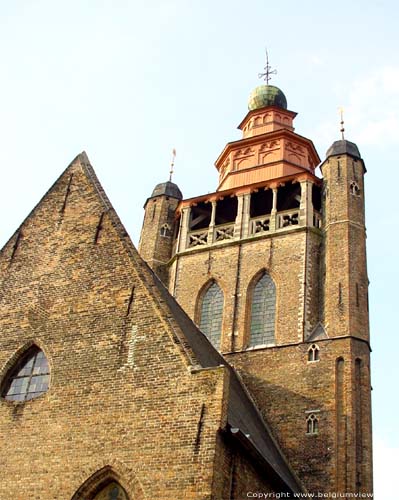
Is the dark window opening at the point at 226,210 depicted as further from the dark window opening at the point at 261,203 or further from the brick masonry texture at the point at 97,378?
the brick masonry texture at the point at 97,378

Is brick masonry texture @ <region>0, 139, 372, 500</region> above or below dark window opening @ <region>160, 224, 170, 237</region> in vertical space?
below

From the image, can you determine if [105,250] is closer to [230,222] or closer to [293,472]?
[293,472]

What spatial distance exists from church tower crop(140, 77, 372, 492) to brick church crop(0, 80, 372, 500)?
0.05 meters

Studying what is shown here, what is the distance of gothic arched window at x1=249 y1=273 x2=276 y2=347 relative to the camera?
67.5ft

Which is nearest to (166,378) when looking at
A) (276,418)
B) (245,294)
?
(276,418)

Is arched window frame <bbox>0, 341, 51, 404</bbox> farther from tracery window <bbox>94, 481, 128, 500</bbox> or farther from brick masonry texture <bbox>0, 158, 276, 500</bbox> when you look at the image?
tracery window <bbox>94, 481, 128, 500</bbox>

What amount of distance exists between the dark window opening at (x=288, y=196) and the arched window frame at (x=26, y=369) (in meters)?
11.8

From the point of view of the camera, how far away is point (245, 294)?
848 inches

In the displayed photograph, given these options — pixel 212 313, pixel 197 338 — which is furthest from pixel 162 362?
pixel 212 313

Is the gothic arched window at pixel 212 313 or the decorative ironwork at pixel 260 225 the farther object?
the decorative ironwork at pixel 260 225

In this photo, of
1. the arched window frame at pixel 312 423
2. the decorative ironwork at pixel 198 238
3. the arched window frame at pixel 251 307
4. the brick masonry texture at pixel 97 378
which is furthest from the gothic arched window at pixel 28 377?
the decorative ironwork at pixel 198 238

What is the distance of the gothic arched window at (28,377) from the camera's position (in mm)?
13148

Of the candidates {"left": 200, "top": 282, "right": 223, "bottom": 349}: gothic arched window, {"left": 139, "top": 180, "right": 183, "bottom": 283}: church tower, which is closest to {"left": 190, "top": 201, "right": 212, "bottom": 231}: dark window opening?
{"left": 139, "top": 180, "right": 183, "bottom": 283}: church tower

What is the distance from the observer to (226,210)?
24.8m
